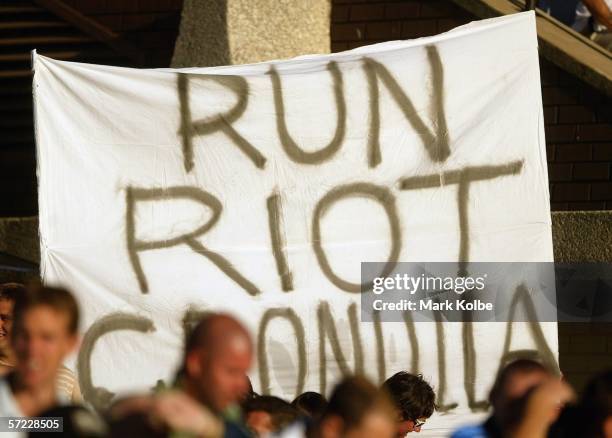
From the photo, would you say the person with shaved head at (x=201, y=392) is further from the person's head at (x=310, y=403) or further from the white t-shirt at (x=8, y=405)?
the person's head at (x=310, y=403)

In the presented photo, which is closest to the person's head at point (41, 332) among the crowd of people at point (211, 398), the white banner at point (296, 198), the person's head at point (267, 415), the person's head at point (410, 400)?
the crowd of people at point (211, 398)

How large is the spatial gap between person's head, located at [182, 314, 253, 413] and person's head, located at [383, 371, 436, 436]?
2.59m

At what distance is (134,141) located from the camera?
20.5 ft

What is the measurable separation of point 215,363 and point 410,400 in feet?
9.04

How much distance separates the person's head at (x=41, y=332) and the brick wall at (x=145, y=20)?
19.8 ft

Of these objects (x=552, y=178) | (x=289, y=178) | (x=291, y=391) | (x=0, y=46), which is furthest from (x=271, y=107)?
(x=0, y=46)

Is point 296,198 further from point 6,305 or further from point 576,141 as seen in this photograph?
point 576,141

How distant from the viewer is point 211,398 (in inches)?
106

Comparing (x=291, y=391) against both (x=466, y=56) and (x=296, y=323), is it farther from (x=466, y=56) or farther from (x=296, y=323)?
(x=466, y=56)

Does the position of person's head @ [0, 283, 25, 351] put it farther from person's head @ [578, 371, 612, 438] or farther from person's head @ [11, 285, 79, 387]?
person's head @ [578, 371, 612, 438]

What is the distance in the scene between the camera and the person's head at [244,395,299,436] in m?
4.38

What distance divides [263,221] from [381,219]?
571 mm

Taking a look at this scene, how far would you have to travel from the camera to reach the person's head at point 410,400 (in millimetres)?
5301

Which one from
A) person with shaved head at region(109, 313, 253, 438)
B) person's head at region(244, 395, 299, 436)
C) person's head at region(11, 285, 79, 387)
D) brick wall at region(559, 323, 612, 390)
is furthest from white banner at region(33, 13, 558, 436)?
person with shaved head at region(109, 313, 253, 438)
